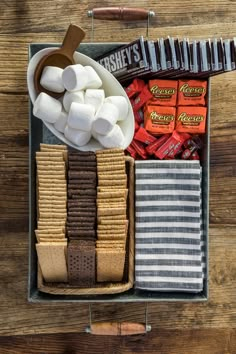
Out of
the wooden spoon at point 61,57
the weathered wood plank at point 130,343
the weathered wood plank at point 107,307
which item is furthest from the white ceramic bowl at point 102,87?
the weathered wood plank at point 130,343

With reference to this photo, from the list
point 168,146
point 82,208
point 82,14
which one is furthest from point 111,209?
point 82,14

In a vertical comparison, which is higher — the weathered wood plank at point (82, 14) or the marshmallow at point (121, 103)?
the weathered wood plank at point (82, 14)

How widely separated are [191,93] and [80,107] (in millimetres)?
189

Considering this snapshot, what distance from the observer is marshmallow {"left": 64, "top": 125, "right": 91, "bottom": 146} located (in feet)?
2.77

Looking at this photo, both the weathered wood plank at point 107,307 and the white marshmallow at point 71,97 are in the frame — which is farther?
the weathered wood plank at point 107,307

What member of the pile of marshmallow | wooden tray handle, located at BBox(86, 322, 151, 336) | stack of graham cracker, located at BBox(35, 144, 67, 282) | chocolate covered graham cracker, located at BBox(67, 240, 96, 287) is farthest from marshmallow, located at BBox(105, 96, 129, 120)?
wooden tray handle, located at BBox(86, 322, 151, 336)

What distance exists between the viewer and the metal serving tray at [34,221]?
86 centimetres

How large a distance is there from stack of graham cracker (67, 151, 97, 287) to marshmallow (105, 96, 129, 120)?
0.08 metres

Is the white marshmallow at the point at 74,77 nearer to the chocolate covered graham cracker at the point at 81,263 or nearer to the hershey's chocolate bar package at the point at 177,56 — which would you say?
the hershey's chocolate bar package at the point at 177,56

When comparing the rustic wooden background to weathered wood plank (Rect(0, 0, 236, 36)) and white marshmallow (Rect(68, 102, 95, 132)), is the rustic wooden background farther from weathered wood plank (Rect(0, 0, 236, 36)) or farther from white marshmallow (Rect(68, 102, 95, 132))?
white marshmallow (Rect(68, 102, 95, 132))

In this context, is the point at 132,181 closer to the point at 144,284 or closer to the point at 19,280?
the point at 144,284

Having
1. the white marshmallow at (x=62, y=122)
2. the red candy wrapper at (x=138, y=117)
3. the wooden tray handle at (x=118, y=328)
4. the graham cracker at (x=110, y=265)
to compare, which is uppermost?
the red candy wrapper at (x=138, y=117)

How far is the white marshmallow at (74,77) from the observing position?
818 millimetres

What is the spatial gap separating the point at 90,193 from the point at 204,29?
0.38 metres
